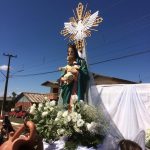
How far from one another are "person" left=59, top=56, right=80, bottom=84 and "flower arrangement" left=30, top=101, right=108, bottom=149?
1.18 m

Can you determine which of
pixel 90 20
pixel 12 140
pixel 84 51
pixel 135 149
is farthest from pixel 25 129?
pixel 90 20

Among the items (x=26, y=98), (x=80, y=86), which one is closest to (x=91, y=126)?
(x=80, y=86)

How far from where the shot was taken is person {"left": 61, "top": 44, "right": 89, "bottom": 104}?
5.25 metres

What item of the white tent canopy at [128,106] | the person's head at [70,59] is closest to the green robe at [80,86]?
the person's head at [70,59]

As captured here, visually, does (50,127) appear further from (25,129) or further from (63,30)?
(63,30)

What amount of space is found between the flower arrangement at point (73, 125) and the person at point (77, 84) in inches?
43.7

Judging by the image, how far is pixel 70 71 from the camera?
210 inches

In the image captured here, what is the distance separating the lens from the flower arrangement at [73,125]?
377 centimetres

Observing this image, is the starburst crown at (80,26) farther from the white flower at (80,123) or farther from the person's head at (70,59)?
the white flower at (80,123)

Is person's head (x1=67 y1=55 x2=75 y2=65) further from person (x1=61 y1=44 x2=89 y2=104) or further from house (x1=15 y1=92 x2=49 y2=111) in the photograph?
house (x1=15 y1=92 x2=49 y2=111)

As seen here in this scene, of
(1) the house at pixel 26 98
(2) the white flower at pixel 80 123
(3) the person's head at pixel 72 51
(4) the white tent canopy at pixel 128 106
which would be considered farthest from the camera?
(1) the house at pixel 26 98

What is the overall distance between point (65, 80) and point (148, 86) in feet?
5.04

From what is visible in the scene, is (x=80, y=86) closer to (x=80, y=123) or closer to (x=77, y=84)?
(x=77, y=84)

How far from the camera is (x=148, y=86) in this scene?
546 centimetres
